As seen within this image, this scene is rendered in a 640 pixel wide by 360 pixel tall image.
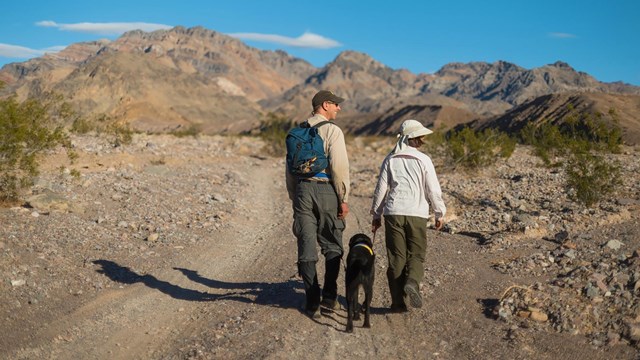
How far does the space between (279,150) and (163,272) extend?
26.1 m

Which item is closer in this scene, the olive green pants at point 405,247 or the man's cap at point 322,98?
the man's cap at point 322,98

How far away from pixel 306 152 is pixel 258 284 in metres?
2.36

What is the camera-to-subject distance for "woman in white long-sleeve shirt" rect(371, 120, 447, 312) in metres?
5.81

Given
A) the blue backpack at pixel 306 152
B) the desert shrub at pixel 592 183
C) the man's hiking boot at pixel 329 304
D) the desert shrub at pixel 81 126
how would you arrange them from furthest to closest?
the desert shrub at pixel 81 126 → the desert shrub at pixel 592 183 → the man's hiking boot at pixel 329 304 → the blue backpack at pixel 306 152

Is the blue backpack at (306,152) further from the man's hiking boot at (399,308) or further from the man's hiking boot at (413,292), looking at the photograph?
the man's hiking boot at (399,308)

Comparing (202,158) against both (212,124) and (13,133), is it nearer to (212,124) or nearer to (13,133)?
(13,133)

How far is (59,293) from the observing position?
21.8ft

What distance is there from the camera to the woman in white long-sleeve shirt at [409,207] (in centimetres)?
581

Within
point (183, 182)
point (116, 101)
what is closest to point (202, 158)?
point (183, 182)

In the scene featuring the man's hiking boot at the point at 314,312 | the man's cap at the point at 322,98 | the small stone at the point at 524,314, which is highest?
the man's cap at the point at 322,98

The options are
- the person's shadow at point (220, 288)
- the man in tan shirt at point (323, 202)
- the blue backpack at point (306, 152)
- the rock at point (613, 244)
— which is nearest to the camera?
the blue backpack at point (306, 152)

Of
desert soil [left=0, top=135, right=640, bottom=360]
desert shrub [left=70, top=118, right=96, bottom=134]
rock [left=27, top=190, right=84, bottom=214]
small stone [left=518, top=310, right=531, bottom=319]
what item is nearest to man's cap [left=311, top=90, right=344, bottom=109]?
desert soil [left=0, top=135, right=640, bottom=360]

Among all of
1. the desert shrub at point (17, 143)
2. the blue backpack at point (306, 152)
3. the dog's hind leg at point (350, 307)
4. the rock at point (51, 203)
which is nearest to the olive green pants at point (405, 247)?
the dog's hind leg at point (350, 307)

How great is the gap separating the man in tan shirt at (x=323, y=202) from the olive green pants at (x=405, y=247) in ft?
1.71
